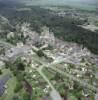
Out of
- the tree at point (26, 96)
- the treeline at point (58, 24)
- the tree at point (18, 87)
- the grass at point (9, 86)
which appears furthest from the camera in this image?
the treeline at point (58, 24)

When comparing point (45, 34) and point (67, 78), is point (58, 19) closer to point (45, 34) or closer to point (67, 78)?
point (45, 34)

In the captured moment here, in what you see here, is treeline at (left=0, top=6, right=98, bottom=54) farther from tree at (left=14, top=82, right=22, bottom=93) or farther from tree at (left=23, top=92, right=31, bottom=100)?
tree at (left=23, top=92, right=31, bottom=100)

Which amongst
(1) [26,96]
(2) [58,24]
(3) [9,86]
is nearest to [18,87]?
(3) [9,86]

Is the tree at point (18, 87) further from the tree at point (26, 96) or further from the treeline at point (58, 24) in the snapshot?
the treeline at point (58, 24)

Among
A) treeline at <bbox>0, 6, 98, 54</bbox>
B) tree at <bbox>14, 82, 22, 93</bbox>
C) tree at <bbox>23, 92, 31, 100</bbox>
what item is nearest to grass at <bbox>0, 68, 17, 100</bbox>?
tree at <bbox>14, 82, 22, 93</bbox>

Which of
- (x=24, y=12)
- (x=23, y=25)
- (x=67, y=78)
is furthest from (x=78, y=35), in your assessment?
(x=24, y=12)

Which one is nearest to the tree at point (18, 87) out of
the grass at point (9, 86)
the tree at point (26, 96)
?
the grass at point (9, 86)

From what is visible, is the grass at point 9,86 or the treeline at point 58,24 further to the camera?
the treeline at point 58,24

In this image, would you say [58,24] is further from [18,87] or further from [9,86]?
[18,87]
